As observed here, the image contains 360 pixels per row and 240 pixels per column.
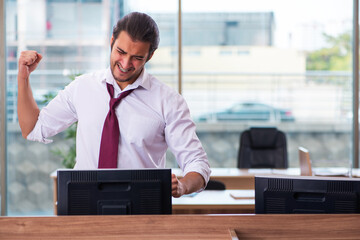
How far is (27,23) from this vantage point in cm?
519

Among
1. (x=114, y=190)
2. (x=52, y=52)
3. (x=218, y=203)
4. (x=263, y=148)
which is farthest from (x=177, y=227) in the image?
(x=52, y=52)

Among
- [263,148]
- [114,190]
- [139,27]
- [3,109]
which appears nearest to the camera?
[114,190]

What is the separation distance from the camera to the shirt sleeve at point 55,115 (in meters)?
2.34

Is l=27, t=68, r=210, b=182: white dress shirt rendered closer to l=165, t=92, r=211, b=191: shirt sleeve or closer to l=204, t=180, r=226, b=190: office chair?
l=165, t=92, r=211, b=191: shirt sleeve

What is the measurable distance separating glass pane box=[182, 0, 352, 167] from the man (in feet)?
9.52

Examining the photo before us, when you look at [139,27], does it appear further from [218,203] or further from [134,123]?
[218,203]

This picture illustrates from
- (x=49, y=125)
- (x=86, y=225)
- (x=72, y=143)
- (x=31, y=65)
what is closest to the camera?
(x=86, y=225)

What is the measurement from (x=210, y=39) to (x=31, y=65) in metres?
3.23

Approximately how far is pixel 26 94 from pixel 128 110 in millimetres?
470

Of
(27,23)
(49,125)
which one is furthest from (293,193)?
(27,23)

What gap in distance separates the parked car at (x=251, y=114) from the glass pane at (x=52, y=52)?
0.60 m

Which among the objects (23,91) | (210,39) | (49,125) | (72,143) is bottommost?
(72,143)

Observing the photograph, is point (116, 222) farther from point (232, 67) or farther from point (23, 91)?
point (232, 67)

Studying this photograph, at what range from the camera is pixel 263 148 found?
440cm
